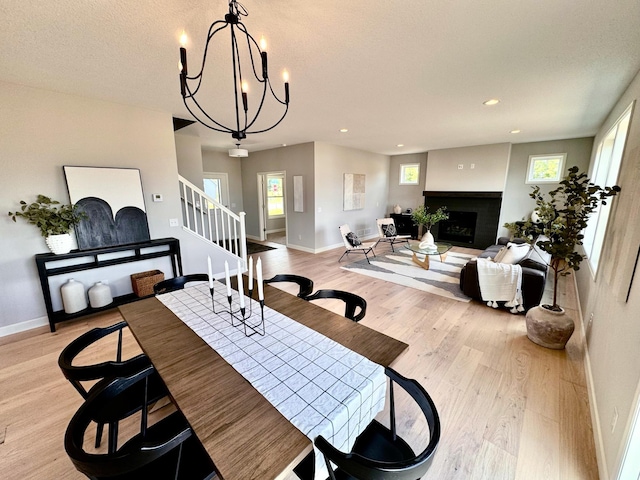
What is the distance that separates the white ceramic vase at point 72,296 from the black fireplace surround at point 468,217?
752cm

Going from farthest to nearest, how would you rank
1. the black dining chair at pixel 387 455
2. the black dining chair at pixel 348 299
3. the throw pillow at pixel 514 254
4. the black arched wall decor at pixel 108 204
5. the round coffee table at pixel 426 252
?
1. the round coffee table at pixel 426 252
2. the throw pillow at pixel 514 254
3. the black arched wall decor at pixel 108 204
4. the black dining chair at pixel 348 299
5. the black dining chair at pixel 387 455

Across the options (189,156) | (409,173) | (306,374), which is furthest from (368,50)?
(409,173)

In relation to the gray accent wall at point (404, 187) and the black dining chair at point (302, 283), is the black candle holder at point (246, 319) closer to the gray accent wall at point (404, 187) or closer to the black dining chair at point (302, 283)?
the black dining chair at point (302, 283)

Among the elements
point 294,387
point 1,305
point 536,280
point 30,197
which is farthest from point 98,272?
point 536,280

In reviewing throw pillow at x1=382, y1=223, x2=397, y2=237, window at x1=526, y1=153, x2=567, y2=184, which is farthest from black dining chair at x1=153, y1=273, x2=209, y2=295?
window at x1=526, y1=153, x2=567, y2=184

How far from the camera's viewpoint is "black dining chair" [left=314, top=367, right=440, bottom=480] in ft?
2.60

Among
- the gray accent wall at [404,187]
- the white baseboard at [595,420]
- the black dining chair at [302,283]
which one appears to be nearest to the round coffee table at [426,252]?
the white baseboard at [595,420]

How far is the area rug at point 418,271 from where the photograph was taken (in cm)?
412

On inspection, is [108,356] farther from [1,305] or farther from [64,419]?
[1,305]

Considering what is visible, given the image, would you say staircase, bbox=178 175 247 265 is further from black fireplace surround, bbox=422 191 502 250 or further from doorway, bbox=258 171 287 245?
black fireplace surround, bbox=422 191 502 250

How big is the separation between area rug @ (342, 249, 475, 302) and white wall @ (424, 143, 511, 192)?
189cm

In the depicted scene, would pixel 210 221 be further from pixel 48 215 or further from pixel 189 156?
pixel 48 215

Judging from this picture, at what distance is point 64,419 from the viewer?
181 cm

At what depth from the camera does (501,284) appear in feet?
11.0
